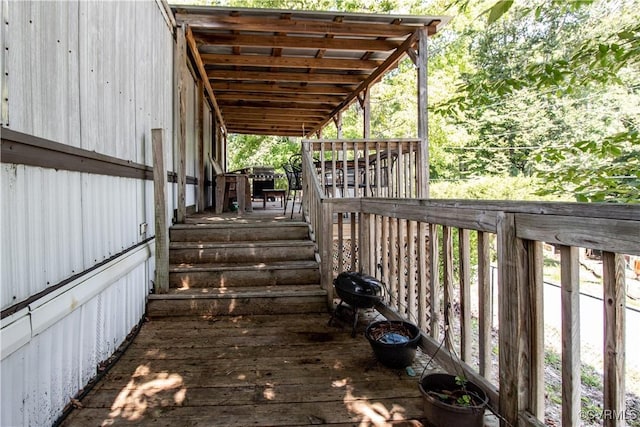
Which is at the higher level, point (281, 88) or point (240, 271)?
point (281, 88)

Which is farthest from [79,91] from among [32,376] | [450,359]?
[450,359]

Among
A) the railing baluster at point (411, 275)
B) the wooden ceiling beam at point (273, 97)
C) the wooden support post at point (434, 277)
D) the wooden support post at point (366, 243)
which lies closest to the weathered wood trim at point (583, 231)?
the wooden support post at point (434, 277)

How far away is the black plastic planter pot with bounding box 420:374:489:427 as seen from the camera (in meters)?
1.59

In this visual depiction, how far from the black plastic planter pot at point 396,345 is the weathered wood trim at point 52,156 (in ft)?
6.42

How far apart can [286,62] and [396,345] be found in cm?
521

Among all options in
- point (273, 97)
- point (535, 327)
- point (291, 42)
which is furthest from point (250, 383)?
point (273, 97)

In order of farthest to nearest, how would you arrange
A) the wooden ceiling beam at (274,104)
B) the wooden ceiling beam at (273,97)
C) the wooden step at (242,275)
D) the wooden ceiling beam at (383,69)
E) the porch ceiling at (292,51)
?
the wooden ceiling beam at (274,104)
the wooden ceiling beam at (273,97)
the wooden ceiling beam at (383,69)
the porch ceiling at (292,51)
the wooden step at (242,275)

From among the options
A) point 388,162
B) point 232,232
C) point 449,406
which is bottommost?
point 449,406

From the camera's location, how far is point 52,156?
170 cm

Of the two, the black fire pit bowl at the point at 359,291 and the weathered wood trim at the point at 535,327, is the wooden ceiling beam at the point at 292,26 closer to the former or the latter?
the black fire pit bowl at the point at 359,291

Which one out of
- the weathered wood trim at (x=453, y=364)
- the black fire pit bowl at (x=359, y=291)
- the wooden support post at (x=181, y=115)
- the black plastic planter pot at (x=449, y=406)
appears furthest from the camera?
the wooden support post at (x=181, y=115)

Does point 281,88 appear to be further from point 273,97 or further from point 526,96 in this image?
point 526,96

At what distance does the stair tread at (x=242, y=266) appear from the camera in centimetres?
357

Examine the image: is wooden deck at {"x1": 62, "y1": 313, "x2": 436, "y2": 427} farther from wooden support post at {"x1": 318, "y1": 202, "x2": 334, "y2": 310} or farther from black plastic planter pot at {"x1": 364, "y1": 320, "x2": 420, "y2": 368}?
wooden support post at {"x1": 318, "y1": 202, "x2": 334, "y2": 310}
